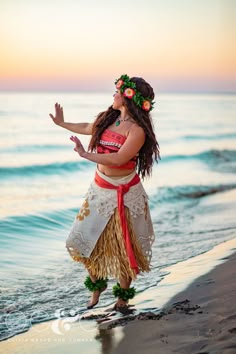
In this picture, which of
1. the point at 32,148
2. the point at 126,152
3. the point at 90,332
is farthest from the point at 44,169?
the point at 90,332

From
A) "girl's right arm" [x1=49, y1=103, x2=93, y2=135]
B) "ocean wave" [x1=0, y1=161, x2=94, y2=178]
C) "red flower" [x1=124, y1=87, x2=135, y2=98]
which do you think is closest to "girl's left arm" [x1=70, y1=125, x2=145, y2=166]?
"red flower" [x1=124, y1=87, x2=135, y2=98]

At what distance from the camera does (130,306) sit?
371cm

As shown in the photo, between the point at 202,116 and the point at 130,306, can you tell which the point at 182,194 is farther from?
the point at 202,116

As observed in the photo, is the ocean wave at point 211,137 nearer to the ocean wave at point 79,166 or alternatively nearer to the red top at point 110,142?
the ocean wave at point 79,166

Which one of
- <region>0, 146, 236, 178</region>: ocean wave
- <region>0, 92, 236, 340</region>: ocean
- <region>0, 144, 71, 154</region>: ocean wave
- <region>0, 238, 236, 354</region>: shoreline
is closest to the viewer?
<region>0, 238, 236, 354</region>: shoreline

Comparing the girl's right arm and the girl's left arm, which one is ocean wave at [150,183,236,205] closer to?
the girl's right arm

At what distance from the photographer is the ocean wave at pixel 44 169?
463 inches

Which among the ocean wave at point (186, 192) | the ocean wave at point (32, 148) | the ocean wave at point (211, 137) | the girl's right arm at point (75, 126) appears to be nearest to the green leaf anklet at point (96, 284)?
the girl's right arm at point (75, 126)

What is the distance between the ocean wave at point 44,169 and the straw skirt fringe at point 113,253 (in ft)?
26.3

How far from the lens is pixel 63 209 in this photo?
7680 mm

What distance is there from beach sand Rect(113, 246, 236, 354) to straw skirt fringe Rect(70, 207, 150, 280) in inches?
12.1

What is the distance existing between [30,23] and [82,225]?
14498mm

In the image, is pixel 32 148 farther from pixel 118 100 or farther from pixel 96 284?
pixel 118 100

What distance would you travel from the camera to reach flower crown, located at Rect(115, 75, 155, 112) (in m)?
3.47
